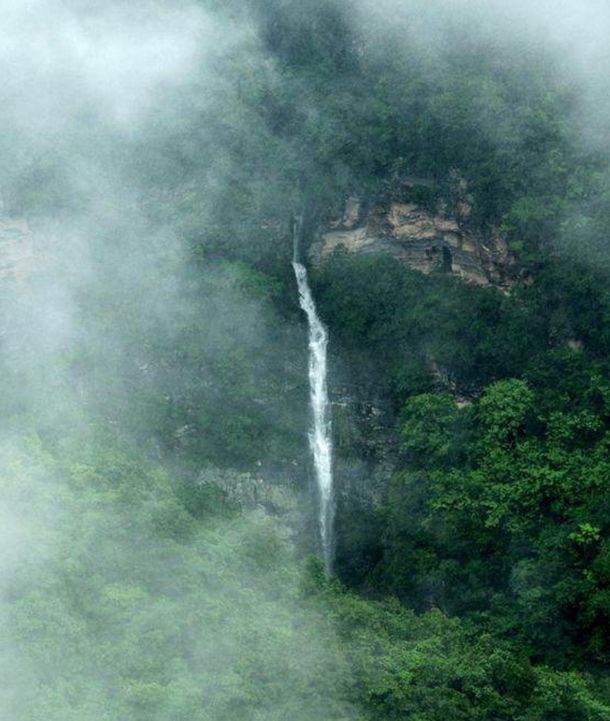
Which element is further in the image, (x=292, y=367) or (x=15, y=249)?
(x=15, y=249)

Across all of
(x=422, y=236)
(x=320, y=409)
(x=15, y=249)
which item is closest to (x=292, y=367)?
(x=320, y=409)

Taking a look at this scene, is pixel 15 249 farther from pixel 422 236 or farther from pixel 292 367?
pixel 422 236

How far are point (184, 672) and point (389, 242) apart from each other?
39.2 feet

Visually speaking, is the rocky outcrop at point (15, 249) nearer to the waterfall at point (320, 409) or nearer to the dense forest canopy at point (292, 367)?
the dense forest canopy at point (292, 367)

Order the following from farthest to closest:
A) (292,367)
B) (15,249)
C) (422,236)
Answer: (15,249) → (292,367) → (422,236)

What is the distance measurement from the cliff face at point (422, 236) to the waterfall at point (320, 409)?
0.73 m

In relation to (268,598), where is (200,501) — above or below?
above

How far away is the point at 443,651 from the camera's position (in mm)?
21641

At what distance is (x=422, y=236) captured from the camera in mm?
28250

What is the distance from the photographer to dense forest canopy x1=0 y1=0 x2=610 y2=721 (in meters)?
20.7

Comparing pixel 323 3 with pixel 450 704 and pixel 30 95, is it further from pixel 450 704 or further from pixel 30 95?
pixel 450 704

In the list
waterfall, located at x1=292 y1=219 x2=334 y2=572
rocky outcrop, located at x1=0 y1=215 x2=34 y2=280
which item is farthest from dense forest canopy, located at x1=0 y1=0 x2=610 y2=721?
waterfall, located at x1=292 y1=219 x2=334 y2=572

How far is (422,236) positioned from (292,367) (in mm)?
4075

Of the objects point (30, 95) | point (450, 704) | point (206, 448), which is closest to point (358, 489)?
point (206, 448)
